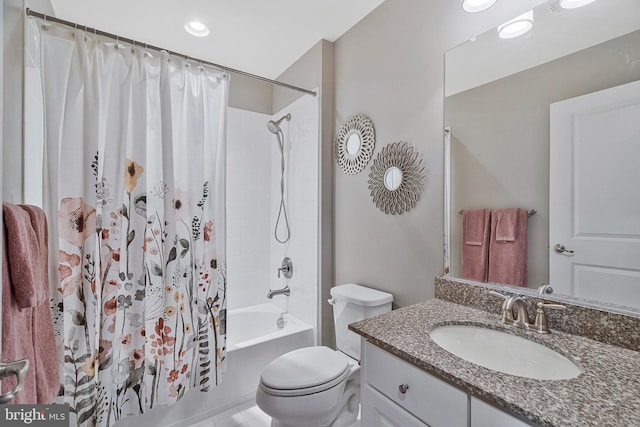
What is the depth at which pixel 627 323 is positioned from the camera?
2.89 feet

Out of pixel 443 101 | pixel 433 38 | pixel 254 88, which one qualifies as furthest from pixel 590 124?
pixel 254 88

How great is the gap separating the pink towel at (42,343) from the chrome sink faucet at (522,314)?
5.11 ft

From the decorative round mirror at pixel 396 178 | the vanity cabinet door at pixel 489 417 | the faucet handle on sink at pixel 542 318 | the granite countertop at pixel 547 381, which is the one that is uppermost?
the decorative round mirror at pixel 396 178

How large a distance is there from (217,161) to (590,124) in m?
1.67

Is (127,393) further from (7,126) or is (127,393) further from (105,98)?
(105,98)

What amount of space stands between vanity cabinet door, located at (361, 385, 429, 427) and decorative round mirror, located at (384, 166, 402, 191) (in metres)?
1.06

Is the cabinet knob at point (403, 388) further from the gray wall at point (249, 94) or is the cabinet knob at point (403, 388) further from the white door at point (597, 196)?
the gray wall at point (249, 94)

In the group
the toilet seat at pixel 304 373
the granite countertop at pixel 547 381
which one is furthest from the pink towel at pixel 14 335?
the granite countertop at pixel 547 381

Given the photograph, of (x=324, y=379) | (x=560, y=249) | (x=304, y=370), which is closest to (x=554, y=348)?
(x=560, y=249)

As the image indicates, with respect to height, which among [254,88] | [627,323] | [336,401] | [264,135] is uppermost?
[254,88]

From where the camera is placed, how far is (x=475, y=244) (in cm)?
130

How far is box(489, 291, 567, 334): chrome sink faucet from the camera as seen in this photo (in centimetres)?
100

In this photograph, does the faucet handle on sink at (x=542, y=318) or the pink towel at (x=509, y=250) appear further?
the pink towel at (x=509, y=250)

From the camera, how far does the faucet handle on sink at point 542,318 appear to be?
992mm
